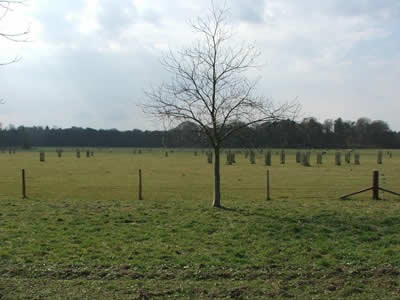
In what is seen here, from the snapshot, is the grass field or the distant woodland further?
the distant woodland

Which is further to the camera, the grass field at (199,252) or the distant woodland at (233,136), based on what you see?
the distant woodland at (233,136)

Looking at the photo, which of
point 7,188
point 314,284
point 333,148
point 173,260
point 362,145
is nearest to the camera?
point 314,284

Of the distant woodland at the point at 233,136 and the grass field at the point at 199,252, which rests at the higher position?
the distant woodland at the point at 233,136

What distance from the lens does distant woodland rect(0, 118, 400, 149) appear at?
1748 centimetres

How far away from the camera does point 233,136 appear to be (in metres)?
17.2

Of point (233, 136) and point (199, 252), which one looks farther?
point (233, 136)

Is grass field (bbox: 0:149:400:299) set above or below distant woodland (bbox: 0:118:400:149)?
below

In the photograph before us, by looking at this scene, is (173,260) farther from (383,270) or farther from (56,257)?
(383,270)

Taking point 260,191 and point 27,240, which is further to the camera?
point 260,191

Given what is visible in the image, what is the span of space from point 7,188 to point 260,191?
546 inches

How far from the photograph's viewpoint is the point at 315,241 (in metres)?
9.77

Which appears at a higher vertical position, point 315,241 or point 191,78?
point 191,78

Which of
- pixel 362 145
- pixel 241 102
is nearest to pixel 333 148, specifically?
pixel 362 145

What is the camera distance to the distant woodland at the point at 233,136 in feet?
57.4
